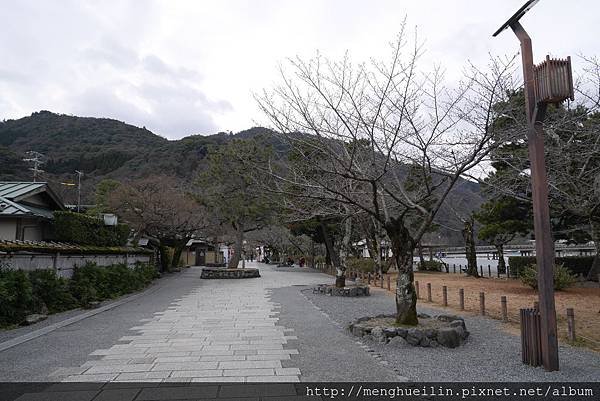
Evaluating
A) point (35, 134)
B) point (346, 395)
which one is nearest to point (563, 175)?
point (346, 395)

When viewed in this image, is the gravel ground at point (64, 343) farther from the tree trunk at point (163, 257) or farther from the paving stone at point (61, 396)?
the tree trunk at point (163, 257)

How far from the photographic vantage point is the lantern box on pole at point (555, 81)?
5398 millimetres

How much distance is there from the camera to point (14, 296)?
9688 mm

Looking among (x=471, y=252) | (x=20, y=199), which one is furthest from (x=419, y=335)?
(x=471, y=252)

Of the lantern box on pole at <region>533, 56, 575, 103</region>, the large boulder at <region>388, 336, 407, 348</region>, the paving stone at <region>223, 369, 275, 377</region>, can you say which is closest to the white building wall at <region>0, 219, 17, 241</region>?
the paving stone at <region>223, 369, 275, 377</region>

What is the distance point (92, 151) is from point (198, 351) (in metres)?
59.3

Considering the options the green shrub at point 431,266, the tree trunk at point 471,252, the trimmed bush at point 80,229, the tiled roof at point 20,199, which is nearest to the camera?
the tiled roof at point 20,199

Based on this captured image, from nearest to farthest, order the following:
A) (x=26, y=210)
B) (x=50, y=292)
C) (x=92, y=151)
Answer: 1. (x=50, y=292)
2. (x=26, y=210)
3. (x=92, y=151)

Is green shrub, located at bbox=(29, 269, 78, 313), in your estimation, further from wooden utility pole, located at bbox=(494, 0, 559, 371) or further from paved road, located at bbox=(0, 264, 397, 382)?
wooden utility pole, located at bbox=(494, 0, 559, 371)

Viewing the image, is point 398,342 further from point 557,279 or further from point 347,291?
point 557,279

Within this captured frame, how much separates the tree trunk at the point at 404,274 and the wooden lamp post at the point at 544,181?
8.55 ft

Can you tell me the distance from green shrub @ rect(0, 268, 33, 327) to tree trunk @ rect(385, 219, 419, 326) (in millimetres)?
8095

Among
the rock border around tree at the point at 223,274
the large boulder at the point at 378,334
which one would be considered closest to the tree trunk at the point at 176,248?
the rock border around tree at the point at 223,274

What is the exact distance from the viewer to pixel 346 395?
480cm
